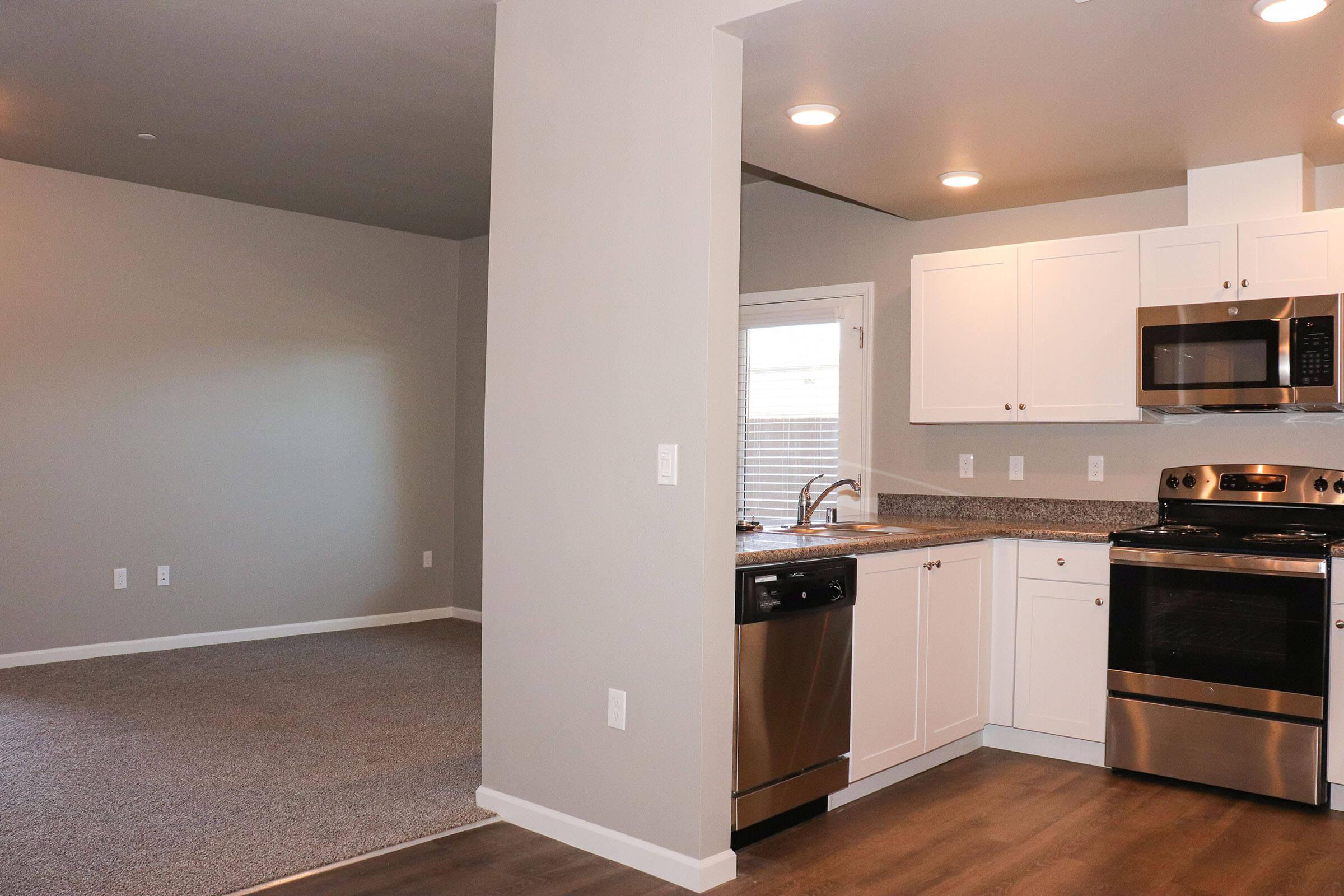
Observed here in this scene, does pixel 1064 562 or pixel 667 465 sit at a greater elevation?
pixel 667 465

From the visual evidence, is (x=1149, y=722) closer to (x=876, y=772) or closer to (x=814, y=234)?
(x=876, y=772)

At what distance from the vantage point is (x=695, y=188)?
107 inches

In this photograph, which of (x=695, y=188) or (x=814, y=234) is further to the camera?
(x=814, y=234)

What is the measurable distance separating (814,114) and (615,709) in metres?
2.01

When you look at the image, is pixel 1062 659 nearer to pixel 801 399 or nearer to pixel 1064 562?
pixel 1064 562

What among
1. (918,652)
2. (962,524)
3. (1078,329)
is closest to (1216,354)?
(1078,329)

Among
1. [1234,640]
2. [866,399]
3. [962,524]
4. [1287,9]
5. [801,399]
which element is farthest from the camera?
[801,399]

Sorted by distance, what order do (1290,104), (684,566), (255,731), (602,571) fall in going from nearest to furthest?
(684,566) → (602,571) → (1290,104) → (255,731)

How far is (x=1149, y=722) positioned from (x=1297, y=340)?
1.43 m

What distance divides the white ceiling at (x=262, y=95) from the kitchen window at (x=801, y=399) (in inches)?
65.7

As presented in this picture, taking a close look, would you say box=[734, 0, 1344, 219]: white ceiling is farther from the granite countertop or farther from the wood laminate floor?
the wood laminate floor

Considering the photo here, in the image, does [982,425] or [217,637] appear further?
[217,637]

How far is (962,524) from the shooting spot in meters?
4.37

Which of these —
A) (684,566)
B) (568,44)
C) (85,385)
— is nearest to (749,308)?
(568,44)
